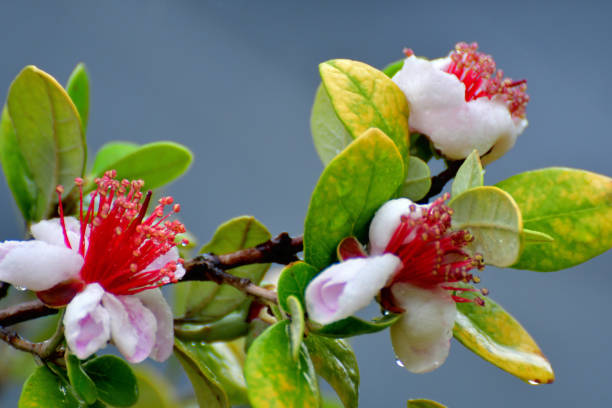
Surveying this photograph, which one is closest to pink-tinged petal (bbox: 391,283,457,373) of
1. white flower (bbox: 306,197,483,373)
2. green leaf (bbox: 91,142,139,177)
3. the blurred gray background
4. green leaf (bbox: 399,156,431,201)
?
white flower (bbox: 306,197,483,373)

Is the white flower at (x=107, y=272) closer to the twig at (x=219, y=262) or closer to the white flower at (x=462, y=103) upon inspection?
the twig at (x=219, y=262)

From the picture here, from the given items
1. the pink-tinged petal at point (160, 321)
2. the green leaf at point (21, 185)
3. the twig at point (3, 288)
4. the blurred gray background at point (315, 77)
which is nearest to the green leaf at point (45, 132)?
the green leaf at point (21, 185)

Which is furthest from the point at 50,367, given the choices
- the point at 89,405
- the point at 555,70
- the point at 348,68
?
the point at 555,70

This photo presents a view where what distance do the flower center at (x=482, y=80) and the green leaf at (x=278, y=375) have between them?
304 mm

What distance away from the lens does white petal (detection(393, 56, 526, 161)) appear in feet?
2.05

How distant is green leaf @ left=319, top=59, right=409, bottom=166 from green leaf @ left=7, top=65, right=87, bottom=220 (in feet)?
0.88

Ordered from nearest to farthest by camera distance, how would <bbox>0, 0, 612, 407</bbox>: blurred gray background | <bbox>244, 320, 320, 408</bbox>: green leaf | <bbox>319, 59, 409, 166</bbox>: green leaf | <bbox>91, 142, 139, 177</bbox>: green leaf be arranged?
<bbox>244, 320, 320, 408</bbox>: green leaf
<bbox>319, 59, 409, 166</bbox>: green leaf
<bbox>91, 142, 139, 177</bbox>: green leaf
<bbox>0, 0, 612, 407</bbox>: blurred gray background

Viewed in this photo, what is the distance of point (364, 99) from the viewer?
0.60 m

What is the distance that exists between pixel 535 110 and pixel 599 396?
1.37 m

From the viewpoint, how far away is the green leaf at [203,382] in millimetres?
651

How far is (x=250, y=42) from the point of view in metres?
3.20

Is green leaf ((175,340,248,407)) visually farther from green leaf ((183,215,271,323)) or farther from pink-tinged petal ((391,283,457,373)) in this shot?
pink-tinged petal ((391,283,457,373))

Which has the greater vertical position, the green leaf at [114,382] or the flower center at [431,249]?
the flower center at [431,249]

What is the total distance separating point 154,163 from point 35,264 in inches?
12.1
